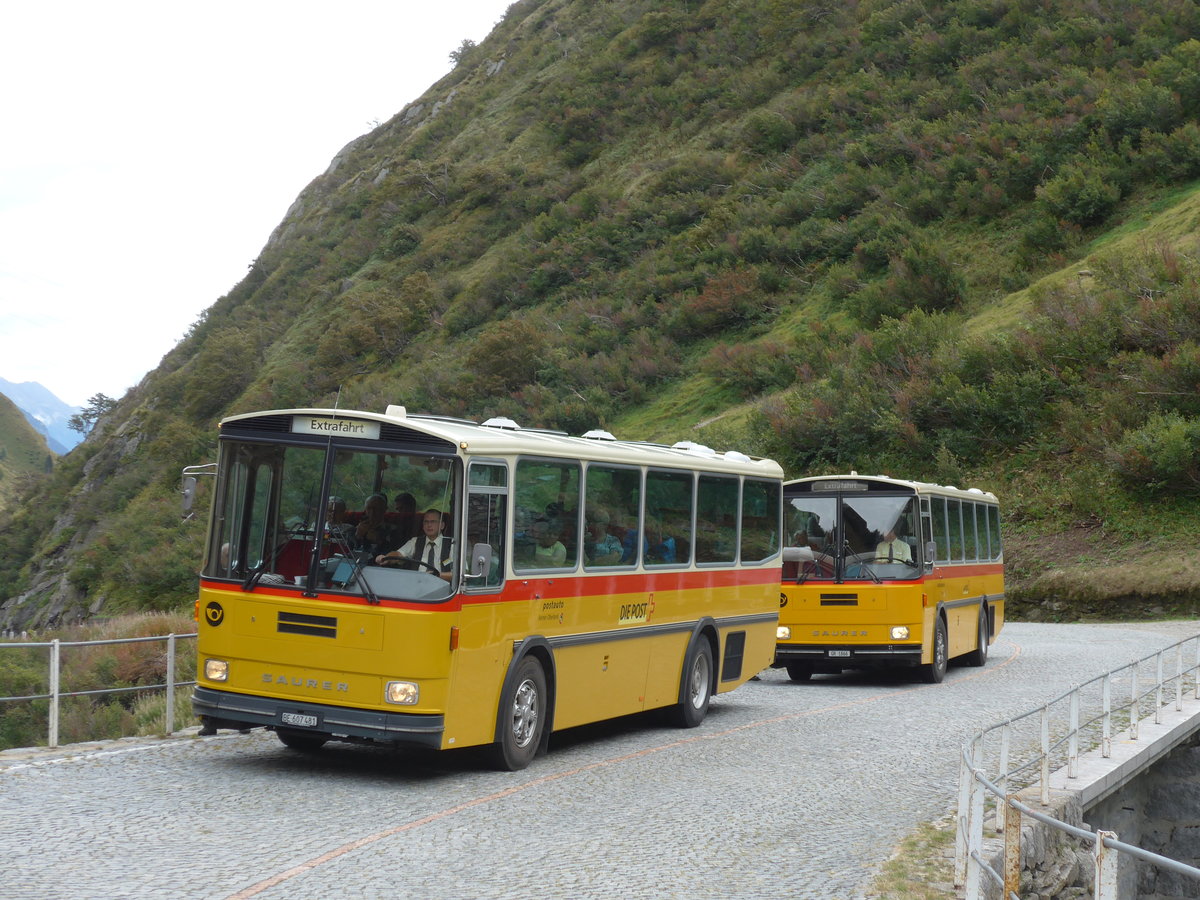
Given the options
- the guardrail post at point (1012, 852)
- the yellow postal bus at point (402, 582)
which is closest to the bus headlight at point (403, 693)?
the yellow postal bus at point (402, 582)

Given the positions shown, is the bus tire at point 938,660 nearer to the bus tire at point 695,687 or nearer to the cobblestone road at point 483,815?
the cobblestone road at point 483,815

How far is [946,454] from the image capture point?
1394 inches

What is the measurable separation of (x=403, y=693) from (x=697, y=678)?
5.37 meters

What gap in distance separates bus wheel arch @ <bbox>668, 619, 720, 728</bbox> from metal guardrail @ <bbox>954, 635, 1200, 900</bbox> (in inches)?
119

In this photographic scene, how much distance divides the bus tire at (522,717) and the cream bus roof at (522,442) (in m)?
1.78

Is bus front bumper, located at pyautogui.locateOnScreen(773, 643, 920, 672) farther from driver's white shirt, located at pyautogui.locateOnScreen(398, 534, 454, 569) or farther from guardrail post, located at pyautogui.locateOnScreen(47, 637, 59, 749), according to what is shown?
guardrail post, located at pyautogui.locateOnScreen(47, 637, 59, 749)

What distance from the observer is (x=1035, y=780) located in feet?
33.5

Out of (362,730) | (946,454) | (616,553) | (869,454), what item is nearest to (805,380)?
(869,454)

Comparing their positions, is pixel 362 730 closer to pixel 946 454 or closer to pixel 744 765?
pixel 744 765

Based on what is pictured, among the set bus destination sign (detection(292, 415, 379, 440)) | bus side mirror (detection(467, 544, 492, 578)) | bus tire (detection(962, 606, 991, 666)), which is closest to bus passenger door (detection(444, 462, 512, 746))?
bus side mirror (detection(467, 544, 492, 578))

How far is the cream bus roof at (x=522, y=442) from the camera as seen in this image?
9953 mm

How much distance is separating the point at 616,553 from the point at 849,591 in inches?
272

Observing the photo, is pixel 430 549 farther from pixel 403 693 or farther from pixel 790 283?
pixel 790 283

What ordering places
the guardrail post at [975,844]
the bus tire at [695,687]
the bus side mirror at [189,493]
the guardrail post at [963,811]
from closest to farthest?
the guardrail post at [975,844]
the guardrail post at [963,811]
the bus side mirror at [189,493]
the bus tire at [695,687]
